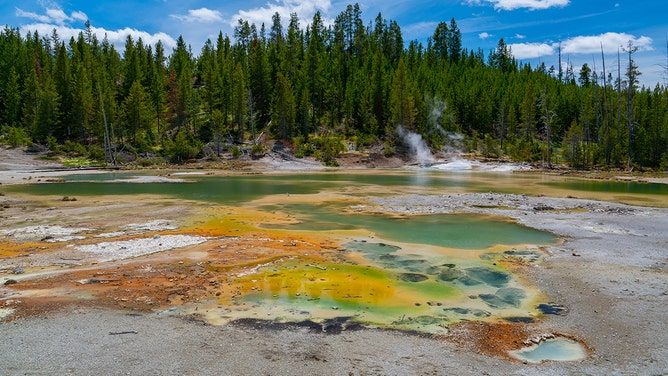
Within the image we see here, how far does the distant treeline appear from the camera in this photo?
7238cm

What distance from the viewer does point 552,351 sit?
7.74m

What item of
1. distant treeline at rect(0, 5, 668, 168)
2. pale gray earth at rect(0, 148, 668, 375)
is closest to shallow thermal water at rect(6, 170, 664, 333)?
pale gray earth at rect(0, 148, 668, 375)

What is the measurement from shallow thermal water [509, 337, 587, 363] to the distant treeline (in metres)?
66.6

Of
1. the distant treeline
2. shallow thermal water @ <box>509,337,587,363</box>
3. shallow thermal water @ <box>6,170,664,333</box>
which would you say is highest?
the distant treeline

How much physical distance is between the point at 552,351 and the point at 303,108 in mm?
77335

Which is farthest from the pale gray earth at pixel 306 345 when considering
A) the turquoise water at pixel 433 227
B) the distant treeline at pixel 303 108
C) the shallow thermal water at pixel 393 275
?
the distant treeline at pixel 303 108

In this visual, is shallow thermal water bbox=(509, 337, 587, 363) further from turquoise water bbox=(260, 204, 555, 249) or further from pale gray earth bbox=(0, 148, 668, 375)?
turquoise water bbox=(260, 204, 555, 249)

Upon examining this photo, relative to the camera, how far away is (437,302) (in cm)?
1024

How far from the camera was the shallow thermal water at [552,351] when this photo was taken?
7434 millimetres

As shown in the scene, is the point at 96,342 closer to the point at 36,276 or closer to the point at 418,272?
the point at 36,276

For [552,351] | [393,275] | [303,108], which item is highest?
[303,108]

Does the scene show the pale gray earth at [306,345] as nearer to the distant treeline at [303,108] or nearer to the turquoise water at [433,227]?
the turquoise water at [433,227]

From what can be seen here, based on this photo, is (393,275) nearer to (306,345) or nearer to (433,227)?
(306,345)

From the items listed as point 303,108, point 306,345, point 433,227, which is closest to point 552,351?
point 306,345
